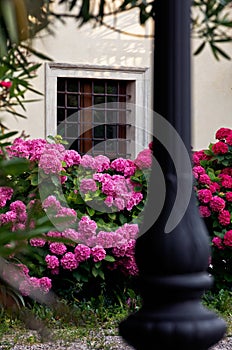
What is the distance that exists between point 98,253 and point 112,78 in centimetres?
542

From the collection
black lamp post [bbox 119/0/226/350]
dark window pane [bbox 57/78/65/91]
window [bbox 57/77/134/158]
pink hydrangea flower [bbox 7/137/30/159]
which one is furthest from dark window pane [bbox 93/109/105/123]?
black lamp post [bbox 119/0/226/350]

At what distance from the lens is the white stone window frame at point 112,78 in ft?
31.3

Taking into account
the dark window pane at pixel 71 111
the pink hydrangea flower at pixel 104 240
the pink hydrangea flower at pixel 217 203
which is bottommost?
the pink hydrangea flower at pixel 104 240

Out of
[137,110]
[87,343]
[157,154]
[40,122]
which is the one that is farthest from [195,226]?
[137,110]

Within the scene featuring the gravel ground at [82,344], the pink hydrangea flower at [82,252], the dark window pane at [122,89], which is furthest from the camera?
the dark window pane at [122,89]

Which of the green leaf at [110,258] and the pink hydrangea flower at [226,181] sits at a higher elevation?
the pink hydrangea flower at [226,181]

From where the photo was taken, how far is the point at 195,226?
939mm

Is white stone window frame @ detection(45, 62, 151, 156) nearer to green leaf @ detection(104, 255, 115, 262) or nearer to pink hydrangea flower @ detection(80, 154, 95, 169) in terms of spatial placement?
pink hydrangea flower @ detection(80, 154, 95, 169)

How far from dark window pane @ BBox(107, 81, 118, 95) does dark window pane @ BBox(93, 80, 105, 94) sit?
8 centimetres

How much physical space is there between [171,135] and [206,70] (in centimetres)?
893

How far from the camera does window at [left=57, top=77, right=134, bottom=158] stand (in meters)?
10.0

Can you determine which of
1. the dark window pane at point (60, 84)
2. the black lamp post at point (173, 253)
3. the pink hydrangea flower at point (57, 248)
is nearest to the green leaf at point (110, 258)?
the pink hydrangea flower at point (57, 248)

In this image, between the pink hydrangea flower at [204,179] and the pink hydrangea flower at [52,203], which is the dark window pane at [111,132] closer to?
the pink hydrangea flower at [204,179]

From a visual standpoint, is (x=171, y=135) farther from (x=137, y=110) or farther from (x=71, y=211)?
(x=137, y=110)
